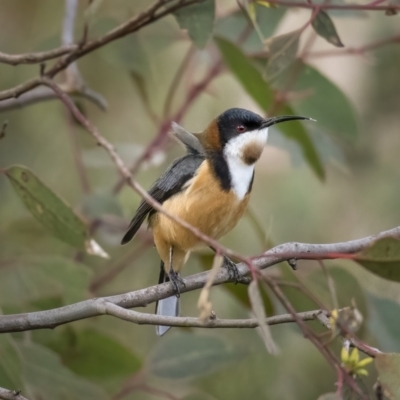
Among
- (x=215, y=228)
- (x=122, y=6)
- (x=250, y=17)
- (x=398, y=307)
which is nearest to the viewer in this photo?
(x=250, y=17)

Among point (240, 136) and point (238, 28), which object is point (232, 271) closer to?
point (240, 136)

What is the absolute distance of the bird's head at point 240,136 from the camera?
9.77 feet

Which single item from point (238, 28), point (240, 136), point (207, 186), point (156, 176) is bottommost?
point (207, 186)

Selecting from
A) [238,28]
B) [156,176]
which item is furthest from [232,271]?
[156,176]

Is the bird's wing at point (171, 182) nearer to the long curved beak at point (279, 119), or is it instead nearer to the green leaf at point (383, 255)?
the long curved beak at point (279, 119)

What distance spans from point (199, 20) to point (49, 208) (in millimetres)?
783

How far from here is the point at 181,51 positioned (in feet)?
17.2

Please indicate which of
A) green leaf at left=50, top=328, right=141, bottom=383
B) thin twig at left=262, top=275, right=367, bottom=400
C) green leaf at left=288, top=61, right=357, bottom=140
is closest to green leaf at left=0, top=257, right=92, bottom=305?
green leaf at left=50, top=328, right=141, bottom=383

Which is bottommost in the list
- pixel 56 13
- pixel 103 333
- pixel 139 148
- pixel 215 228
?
pixel 103 333

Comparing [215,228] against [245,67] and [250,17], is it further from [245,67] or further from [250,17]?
[250,17]

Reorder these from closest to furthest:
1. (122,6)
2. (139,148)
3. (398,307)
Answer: (398,307)
(139,148)
(122,6)

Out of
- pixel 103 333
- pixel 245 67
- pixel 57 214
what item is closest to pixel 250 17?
pixel 245 67

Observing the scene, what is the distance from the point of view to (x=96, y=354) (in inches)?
117

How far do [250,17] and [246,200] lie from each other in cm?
81
